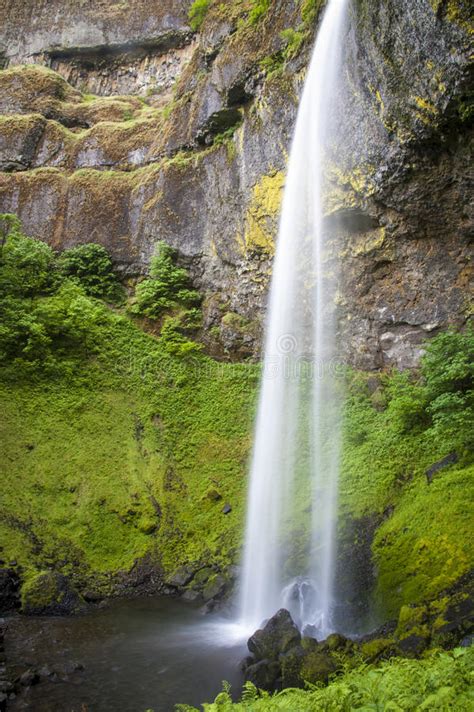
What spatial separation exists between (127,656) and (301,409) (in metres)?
8.43

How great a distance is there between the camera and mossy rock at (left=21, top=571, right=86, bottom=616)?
9.97 meters

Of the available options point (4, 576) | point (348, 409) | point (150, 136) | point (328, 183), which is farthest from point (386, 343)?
point (150, 136)

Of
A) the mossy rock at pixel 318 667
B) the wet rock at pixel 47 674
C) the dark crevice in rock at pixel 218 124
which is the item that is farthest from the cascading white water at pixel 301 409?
the dark crevice in rock at pixel 218 124

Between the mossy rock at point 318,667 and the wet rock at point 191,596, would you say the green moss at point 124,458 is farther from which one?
the mossy rock at point 318,667

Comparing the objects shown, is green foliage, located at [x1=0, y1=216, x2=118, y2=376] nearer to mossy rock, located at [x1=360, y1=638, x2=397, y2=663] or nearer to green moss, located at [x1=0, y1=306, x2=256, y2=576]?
green moss, located at [x1=0, y1=306, x2=256, y2=576]

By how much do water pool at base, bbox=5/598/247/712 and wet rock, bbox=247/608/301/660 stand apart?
461 millimetres

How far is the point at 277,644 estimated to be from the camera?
25.8 feet

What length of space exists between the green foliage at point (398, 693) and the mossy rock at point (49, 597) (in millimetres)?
6143

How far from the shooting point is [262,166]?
1722 cm

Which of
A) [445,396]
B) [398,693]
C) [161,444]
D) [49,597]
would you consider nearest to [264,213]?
[161,444]

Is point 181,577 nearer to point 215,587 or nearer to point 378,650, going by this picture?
point 215,587

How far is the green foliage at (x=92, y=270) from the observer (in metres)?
20.3

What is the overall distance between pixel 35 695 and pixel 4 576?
4016mm

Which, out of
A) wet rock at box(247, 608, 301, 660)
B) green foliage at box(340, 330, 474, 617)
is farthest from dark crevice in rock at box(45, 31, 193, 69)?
wet rock at box(247, 608, 301, 660)
